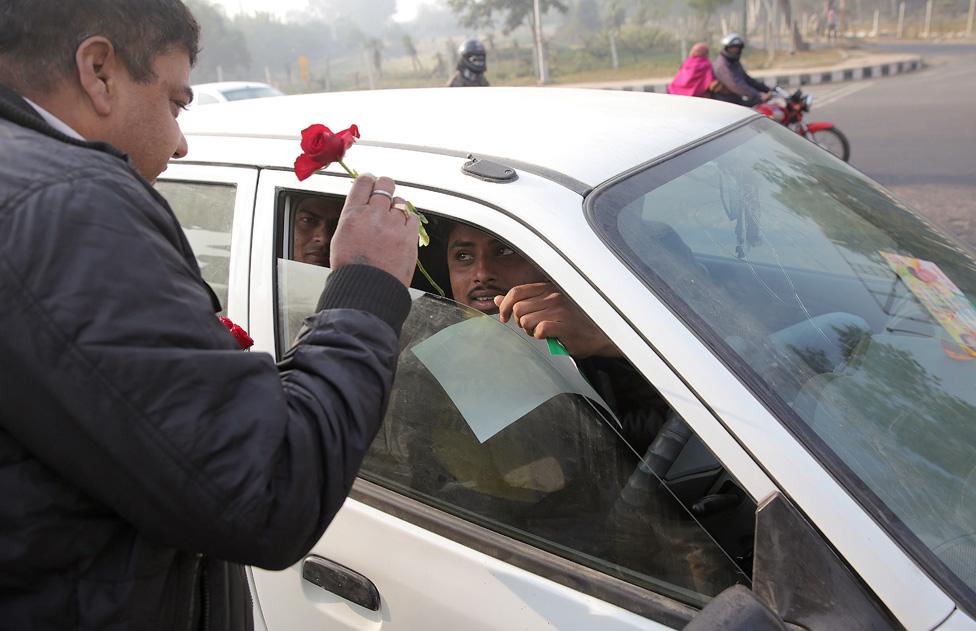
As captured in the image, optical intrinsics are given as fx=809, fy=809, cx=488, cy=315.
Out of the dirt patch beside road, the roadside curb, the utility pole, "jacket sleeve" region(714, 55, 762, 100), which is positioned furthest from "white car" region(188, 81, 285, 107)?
the utility pole

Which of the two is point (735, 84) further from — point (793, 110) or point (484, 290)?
point (484, 290)

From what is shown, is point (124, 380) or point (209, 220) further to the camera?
point (209, 220)

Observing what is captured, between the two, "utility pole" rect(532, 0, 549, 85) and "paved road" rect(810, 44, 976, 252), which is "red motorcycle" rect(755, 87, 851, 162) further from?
"utility pole" rect(532, 0, 549, 85)

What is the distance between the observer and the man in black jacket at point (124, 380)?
84 cm

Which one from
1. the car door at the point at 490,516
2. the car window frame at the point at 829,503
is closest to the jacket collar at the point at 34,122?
the car door at the point at 490,516

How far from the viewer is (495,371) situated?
1.49 m

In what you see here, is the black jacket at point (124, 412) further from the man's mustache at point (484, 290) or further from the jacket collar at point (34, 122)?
the man's mustache at point (484, 290)

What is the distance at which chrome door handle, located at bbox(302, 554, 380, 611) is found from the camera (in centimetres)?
146

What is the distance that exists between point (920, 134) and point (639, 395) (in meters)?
10.5

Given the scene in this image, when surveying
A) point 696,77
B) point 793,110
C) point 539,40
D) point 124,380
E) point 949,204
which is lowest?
point 949,204

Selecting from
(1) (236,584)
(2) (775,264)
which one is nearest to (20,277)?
(1) (236,584)

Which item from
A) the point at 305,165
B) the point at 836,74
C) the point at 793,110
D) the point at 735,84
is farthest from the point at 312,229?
the point at 836,74

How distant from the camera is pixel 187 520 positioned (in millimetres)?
896

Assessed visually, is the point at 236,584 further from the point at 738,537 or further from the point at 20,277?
the point at 738,537
